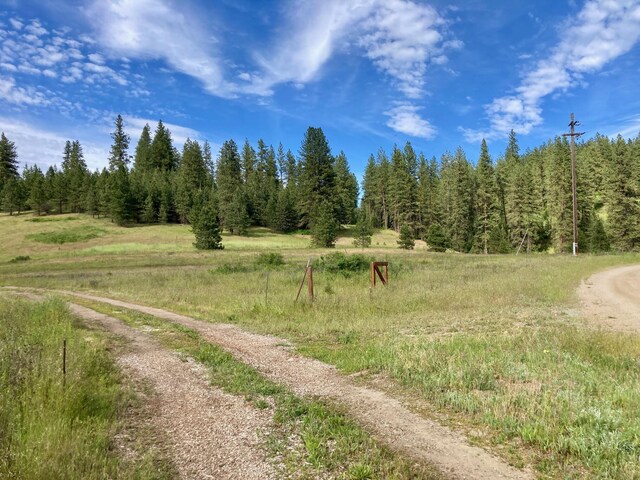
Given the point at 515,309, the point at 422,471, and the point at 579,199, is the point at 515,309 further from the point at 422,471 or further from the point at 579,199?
the point at 579,199

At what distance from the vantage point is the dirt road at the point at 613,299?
455 inches

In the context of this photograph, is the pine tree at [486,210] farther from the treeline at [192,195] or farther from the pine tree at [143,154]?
the pine tree at [143,154]

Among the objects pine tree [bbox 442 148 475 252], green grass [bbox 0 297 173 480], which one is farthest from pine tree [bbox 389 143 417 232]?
green grass [bbox 0 297 173 480]

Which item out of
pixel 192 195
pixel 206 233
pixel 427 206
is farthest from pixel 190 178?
pixel 427 206

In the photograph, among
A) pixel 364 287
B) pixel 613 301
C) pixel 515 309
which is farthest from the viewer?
pixel 364 287

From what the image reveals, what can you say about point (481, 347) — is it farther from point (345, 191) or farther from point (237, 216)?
point (345, 191)

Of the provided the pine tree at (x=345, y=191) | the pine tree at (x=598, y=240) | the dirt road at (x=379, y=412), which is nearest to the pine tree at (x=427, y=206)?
the pine tree at (x=345, y=191)

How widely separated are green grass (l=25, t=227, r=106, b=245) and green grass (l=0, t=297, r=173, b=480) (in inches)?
2693

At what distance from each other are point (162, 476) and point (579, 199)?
84110 millimetres

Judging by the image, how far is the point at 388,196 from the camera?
101938 mm

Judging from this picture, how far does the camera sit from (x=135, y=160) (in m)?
123

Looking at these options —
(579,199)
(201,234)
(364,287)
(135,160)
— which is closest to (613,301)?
(364,287)

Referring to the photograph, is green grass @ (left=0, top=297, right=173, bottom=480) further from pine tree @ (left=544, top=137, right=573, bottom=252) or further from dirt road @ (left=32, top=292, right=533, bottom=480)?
pine tree @ (left=544, top=137, right=573, bottom=252)

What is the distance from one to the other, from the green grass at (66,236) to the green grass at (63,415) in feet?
224
